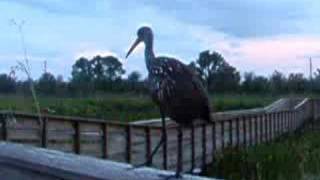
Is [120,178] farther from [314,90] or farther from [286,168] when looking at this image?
[314,90]

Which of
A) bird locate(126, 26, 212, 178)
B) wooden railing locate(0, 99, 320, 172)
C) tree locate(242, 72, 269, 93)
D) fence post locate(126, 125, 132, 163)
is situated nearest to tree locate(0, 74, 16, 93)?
wooden railing locate(0, 99, 320, 172)

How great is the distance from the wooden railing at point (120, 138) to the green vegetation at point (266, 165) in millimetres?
500

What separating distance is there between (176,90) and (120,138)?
401 inches

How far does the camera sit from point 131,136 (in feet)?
50.9

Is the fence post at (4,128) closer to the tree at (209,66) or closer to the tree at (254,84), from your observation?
the tree at (209,66)

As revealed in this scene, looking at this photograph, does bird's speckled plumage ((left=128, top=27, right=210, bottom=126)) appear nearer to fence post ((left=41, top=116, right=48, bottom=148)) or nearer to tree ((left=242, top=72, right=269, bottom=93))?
fence post ((left=41, top=116, right=48, bottom=148))

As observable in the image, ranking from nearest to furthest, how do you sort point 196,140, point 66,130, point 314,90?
point 66,130 < point 196,140 < point 314,90

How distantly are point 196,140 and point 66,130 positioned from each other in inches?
289

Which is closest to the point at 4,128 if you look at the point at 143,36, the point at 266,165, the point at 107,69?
the point at 143,36

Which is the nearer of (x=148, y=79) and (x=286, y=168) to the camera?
(x=148, y=79)

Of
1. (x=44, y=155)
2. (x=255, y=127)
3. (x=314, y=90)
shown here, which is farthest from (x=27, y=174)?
(x=314, y=90)

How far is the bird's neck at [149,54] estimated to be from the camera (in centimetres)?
526

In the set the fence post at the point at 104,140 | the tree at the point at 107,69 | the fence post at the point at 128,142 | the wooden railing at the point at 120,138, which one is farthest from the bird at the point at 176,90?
the tree at the point at 107,69

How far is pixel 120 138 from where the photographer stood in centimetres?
1530
